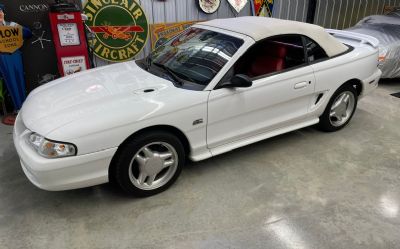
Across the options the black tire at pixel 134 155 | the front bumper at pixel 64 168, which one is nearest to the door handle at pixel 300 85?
the black tire at pixel 134 155

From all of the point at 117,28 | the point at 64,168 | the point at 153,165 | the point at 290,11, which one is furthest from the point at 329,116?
the point at 290,11

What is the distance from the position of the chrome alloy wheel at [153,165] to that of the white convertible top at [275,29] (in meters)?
1.39

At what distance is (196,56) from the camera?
3311 millimetres

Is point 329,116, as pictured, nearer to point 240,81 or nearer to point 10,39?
point 240,81

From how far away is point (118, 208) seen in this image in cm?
286

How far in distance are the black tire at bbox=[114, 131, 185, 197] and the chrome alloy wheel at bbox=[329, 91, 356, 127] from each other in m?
2.16

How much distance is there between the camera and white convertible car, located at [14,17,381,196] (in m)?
2.58

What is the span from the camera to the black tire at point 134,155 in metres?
2.70

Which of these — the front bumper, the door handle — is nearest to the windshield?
the door handle

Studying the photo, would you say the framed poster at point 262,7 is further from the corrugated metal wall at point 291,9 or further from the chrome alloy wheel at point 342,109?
the chrome alloy wheel at point 342,109

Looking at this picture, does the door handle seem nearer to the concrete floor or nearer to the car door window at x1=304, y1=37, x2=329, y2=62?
the car door window at x1=304, y1=37, x2=329, y2=62

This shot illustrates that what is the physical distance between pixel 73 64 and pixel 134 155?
2.49 meters

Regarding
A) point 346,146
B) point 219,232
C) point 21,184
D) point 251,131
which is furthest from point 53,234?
point 346,146

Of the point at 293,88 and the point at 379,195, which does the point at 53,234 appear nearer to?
the point at 293,88
